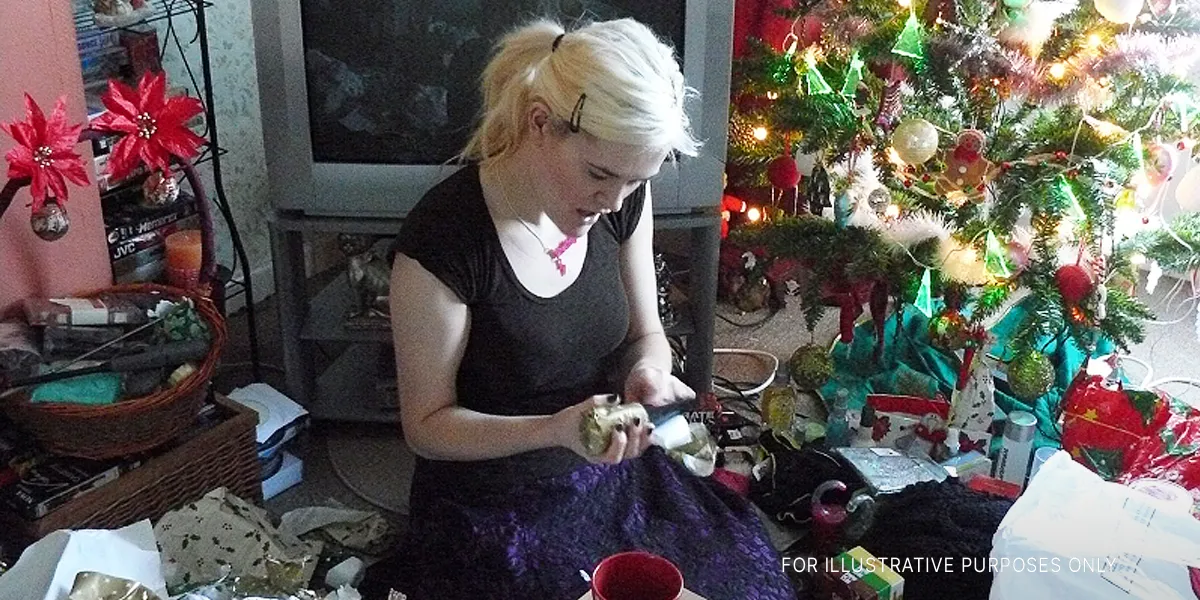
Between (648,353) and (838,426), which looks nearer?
(648,353)

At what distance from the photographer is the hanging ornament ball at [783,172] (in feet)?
7.23

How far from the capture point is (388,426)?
2283 millimetres

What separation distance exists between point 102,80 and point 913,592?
161 centimetres

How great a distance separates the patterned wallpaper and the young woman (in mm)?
1055

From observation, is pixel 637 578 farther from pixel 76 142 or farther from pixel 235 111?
pixel 235 111

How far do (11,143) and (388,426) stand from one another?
925 millimetres

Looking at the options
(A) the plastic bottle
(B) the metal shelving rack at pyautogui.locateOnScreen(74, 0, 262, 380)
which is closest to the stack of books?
(B) the metal shelving rack at pyautogui.locateOnScreen(74, 0, 262, 380)

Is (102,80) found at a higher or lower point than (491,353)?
higher

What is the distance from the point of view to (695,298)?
2166mm

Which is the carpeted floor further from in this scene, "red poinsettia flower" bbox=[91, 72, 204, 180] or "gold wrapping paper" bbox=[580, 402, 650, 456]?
"gold wrapping paper" bbox=[580, 402, 650, 456]

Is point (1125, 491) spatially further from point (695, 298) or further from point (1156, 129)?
point (695, 298)

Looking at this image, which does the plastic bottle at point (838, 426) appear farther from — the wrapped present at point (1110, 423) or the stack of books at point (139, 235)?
the stack of books at point (139, 235)

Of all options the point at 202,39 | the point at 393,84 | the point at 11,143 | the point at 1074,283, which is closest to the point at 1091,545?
the point at 1074,283

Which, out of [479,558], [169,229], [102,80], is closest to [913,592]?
[479,558]
